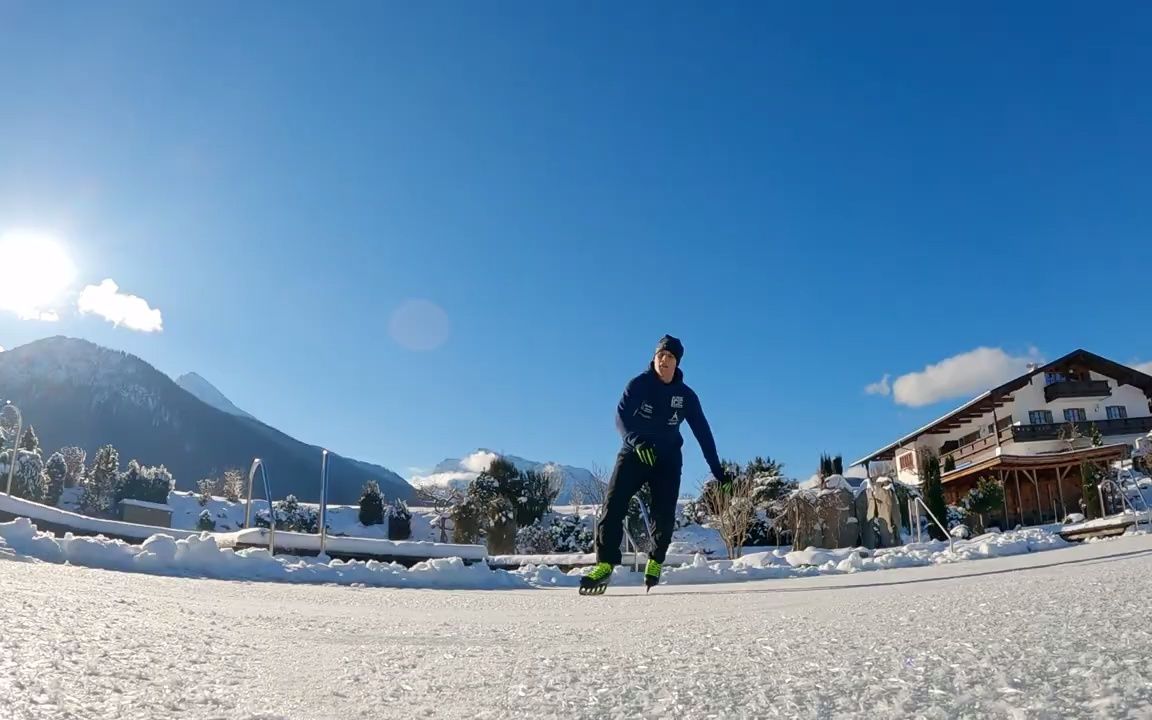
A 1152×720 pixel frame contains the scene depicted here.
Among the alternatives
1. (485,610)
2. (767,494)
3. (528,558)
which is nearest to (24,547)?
(485,610)

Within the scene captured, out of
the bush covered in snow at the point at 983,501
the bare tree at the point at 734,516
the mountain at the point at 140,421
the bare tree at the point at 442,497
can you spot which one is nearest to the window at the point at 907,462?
the bush covered in snow at the point at 983,501

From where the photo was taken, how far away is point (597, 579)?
4.29 meters

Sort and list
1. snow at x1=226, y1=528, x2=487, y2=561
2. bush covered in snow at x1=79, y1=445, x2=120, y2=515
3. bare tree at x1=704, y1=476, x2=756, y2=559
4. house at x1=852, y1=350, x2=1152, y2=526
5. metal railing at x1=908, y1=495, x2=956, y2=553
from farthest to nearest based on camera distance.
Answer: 1. bush covered in snow at x1=79, y1=445, x2=120, y2=515
2. house at x1=852, y1=350, x2=1152, y2=526
3. bare tree at x1=704, y1=476, x2=756, y2=559
4. metal railing at x1=908, y1=495, x2=956, y2=553
5. snow at x1=226, y1=528, x2=487, y2=561

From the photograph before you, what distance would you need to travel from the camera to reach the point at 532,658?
1.56m

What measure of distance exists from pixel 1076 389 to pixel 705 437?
129 ft

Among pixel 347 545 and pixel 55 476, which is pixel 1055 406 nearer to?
pixel 347 545

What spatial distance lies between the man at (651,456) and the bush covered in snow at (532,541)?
70.3 feet

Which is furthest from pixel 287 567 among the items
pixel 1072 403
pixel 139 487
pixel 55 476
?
pixel 1072 403


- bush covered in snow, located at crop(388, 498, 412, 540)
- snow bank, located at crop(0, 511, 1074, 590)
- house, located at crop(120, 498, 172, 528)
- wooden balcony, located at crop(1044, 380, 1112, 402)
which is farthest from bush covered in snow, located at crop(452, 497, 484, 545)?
wooden balcony, located at crop(1044, 380, 1112, 402)

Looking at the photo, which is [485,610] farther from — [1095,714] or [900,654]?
[1095,714]

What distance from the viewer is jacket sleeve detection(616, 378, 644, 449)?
173 inches

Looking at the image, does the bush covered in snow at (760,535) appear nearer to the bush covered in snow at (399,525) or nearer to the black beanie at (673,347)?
the bush covered in snow at (399,525)

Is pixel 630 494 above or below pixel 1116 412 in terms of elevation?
below

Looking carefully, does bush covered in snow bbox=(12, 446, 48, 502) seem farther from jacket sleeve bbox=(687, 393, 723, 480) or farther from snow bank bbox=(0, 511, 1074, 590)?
jacket sleeve bbox=(687, 393, 723, 480)
